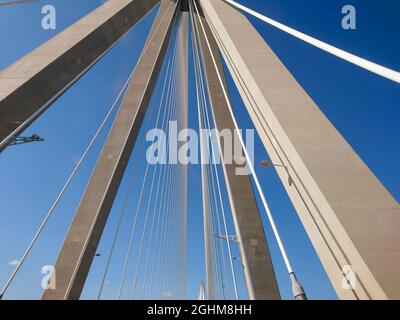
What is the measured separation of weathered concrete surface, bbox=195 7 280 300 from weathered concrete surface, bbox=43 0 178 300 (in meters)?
2.51

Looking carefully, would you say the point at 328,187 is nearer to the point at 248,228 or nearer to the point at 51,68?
the point at 51,68

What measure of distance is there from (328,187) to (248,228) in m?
4.77

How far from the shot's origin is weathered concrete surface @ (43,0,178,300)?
6.23m

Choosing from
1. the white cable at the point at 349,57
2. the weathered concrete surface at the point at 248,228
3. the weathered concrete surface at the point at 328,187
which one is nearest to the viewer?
the white cable at the point at 349,57

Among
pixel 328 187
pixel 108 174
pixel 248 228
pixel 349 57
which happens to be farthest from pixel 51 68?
pixel 248 228

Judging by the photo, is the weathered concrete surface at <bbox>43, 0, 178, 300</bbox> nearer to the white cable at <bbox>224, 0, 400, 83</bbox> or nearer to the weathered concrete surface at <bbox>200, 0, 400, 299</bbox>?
the weathered concrete surface at <bbox>200, 0, 400, 299</bbox>

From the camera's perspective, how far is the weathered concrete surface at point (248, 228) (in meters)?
6.20

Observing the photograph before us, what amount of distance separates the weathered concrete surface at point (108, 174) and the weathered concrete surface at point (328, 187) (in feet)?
15.6

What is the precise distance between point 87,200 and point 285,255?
590cm

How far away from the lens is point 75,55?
15.5ft

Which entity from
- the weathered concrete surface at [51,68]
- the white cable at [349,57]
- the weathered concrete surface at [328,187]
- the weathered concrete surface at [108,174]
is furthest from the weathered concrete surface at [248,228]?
the white cable at [349,57]

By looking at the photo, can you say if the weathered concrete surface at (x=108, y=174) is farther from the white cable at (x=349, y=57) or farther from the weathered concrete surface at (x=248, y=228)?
the white cable at (x=349, y=57)

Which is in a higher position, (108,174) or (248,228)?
(108,174)

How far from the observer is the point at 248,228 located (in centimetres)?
736
